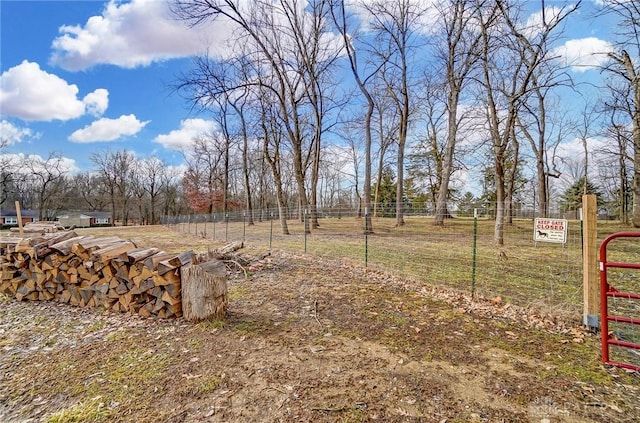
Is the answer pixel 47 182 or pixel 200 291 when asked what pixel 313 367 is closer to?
pixel 200 291

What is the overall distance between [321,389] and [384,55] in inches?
651

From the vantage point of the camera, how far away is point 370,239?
11.2 m

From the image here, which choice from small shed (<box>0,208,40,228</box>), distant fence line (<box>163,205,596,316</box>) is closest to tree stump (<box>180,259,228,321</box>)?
distant fence line (<box>163,205,596,316</box>)

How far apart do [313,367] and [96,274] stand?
12.0 feet

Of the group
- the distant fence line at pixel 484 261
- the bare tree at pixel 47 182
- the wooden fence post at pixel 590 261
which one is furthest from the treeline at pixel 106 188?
the wooden fence post at pixel 590 261

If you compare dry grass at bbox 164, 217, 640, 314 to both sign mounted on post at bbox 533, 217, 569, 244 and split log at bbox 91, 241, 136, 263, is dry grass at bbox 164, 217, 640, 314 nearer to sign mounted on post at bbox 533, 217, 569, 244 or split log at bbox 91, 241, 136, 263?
sign mounted on post at bbox 533, 217, 569, 244

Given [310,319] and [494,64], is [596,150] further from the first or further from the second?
[310,319]

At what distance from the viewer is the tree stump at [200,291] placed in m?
3.83

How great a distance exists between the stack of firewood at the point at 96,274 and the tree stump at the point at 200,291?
0.15m

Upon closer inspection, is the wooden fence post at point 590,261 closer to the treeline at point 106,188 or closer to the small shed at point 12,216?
the treeline at point 106,188

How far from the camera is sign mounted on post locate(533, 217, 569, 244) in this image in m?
4.29

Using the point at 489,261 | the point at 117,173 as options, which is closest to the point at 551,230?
the point at 489,261

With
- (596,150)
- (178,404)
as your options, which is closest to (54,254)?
(178,404)

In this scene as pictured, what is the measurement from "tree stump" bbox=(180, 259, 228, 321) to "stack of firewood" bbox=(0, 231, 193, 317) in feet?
0.50
